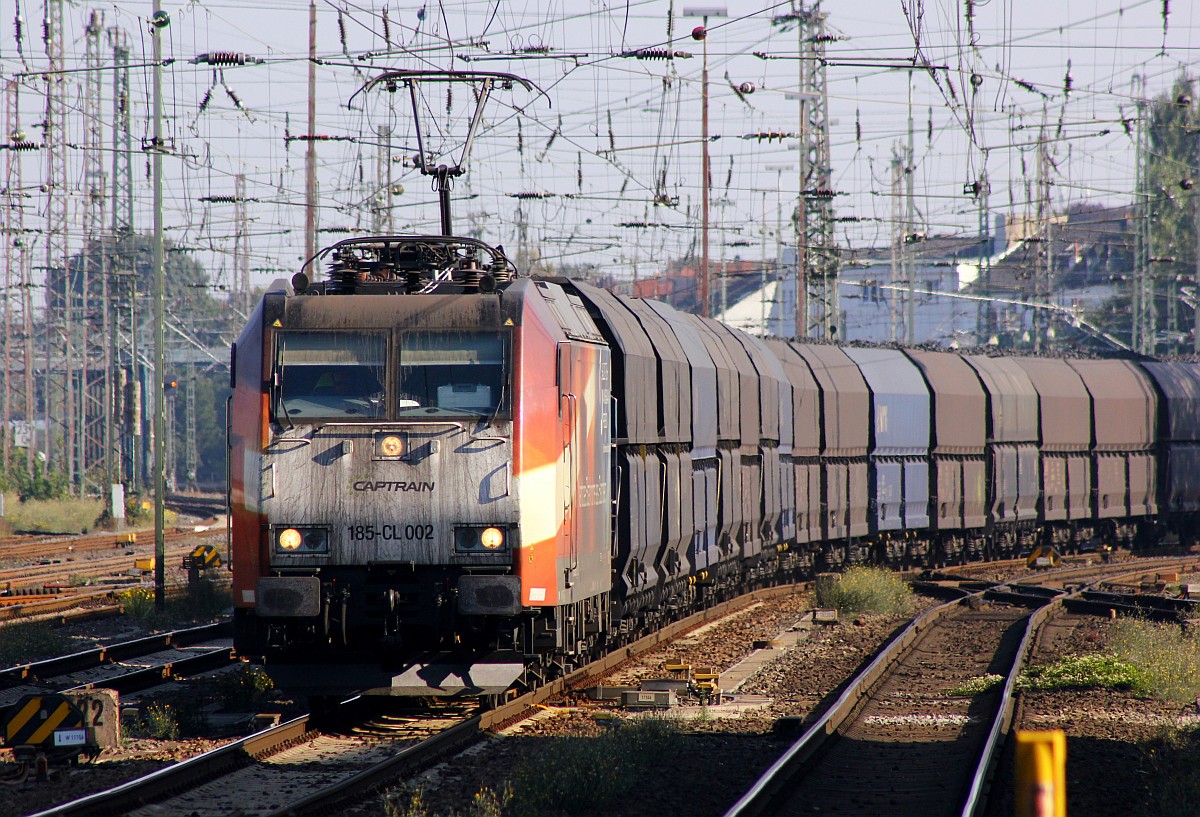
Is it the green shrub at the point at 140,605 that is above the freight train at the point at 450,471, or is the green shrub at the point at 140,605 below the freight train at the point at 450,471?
below

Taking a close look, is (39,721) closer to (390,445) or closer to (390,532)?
(390,532)

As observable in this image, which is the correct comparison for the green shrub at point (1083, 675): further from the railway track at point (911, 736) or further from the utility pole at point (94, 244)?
the utility pole at point (94, 244)

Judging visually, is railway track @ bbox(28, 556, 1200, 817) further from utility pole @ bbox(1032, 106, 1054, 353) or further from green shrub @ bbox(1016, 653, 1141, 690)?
utility pole @ bbox(1032, 106, 1054, 353)

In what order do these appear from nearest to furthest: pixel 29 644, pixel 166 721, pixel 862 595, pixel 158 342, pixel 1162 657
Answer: pixel 166 721 → pixel 1162 657 → pixel 29 644 → pixel 158 342 → pixel 862 595

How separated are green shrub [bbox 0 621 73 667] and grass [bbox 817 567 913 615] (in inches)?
462

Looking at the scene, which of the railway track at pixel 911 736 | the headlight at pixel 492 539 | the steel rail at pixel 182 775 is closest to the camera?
the steel rail at pixel 182 775

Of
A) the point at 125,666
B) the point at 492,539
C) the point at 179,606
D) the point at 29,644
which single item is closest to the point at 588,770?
the point at 492,539

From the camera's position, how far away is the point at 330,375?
11.9 m

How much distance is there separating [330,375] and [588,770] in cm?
402

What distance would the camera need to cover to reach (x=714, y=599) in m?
23.7

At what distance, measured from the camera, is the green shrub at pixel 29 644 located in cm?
1747

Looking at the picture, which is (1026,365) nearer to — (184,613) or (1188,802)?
(184,613)

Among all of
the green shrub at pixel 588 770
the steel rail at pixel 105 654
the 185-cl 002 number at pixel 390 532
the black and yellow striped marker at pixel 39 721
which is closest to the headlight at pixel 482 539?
the 185-cl 002 number at pixel 390 532

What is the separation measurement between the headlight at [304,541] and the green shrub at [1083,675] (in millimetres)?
7879
